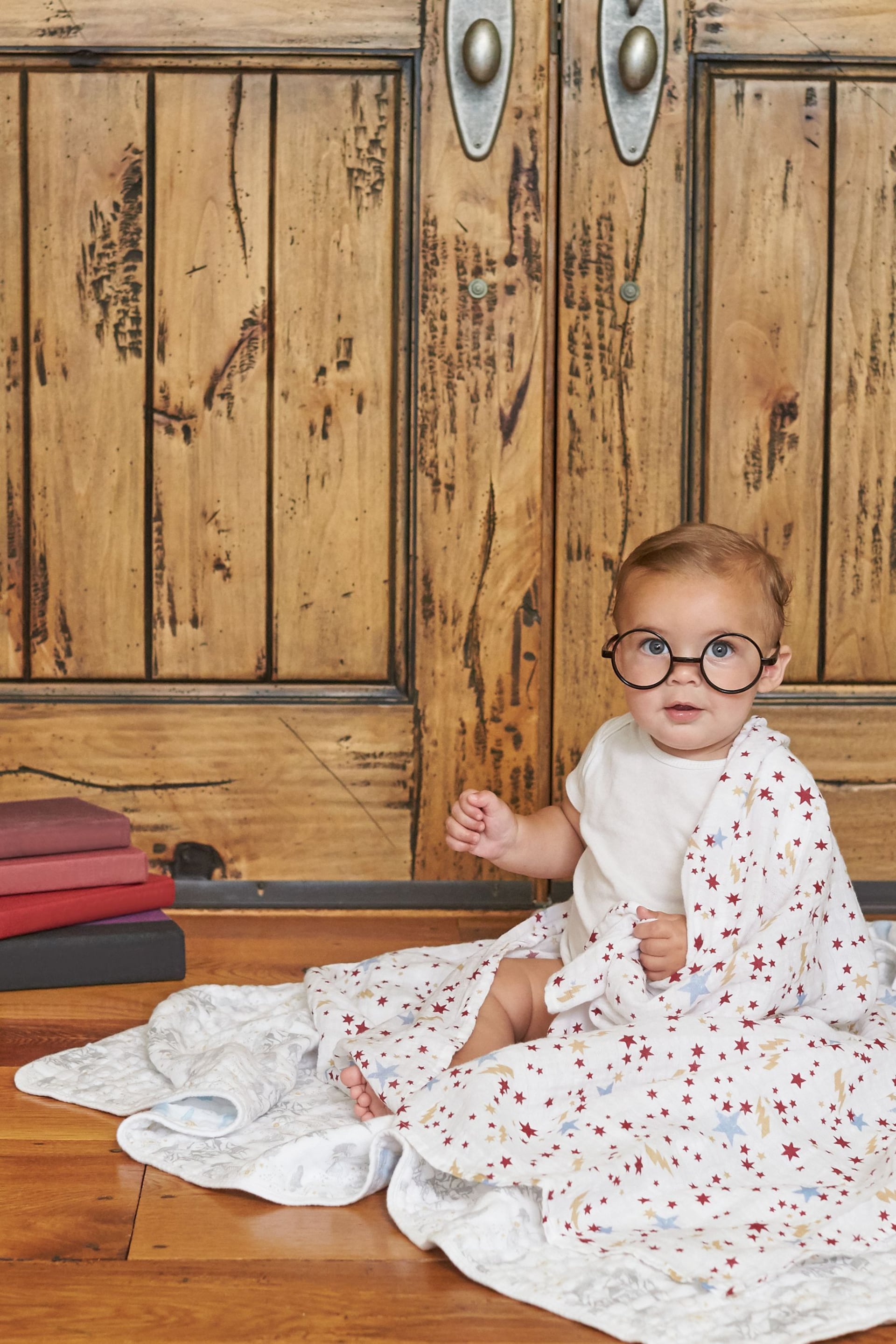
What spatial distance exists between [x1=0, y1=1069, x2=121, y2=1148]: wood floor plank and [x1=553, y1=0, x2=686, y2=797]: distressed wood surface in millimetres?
748

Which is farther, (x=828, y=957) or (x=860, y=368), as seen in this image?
(x=860, y=368)

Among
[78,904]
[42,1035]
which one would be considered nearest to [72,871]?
[78,904]

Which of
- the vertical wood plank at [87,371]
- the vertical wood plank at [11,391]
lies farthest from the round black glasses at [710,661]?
the vertical wood plank at [11,391]

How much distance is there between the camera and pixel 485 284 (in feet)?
4.88

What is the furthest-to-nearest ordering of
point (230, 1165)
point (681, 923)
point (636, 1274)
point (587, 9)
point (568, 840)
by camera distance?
point (587, 9) → point (568, 840) → point (681, 923) → point (230, 1165) → point (636, 1274)

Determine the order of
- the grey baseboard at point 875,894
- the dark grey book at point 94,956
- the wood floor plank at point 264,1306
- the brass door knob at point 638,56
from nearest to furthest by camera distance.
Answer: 1. the wood floor plank at point 264,1306
2. the dark grey book at point 94,956
3. the brass door knob at point 638,56
4. the grey baseboard at point 875,894

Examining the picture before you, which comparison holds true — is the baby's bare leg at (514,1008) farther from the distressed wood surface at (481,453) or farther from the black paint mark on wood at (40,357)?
the black paint mark on wood at (40,357)

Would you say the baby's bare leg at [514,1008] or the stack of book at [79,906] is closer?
the baby's bare leg at [514,1008]

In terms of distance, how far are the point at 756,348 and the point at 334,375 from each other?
0.51 meters

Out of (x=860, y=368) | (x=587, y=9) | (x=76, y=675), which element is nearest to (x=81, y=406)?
(x=76, y=675)

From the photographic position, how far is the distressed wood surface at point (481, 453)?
147 centimetres

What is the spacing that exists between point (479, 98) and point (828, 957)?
103 centimetres

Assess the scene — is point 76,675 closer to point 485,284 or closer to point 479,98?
point 485,284

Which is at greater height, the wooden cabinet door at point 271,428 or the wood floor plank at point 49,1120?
the wooden cabinet door at point 271,428
